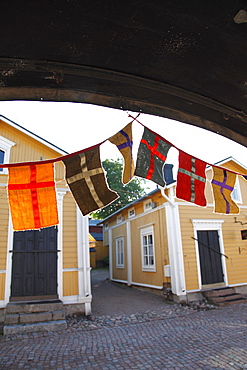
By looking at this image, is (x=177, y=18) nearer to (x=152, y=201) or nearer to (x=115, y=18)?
(x=115, y=18)

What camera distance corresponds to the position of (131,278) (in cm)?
1365

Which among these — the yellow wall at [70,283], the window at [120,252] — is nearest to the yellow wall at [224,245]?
the yellow wall at [70,283]

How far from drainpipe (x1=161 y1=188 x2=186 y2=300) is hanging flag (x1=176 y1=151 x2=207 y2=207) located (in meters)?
5.64

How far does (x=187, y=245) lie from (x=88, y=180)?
781cm

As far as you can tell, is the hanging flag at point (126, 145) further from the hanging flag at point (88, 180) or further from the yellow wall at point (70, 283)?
the yellow wall at point (70, 283)

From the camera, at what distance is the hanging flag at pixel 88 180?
137 inches

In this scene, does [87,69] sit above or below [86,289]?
above

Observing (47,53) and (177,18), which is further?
(47,53)

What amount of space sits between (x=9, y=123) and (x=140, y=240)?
→ 7.90m

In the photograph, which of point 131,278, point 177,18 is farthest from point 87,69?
point 131,278

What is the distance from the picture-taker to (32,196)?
11.5 feet

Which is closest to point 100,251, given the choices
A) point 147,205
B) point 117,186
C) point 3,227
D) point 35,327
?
point 117,186

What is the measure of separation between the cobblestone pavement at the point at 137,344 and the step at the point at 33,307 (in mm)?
650

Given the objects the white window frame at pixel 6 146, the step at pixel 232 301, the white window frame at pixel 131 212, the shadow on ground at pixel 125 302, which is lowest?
the step at pixel 232 301
